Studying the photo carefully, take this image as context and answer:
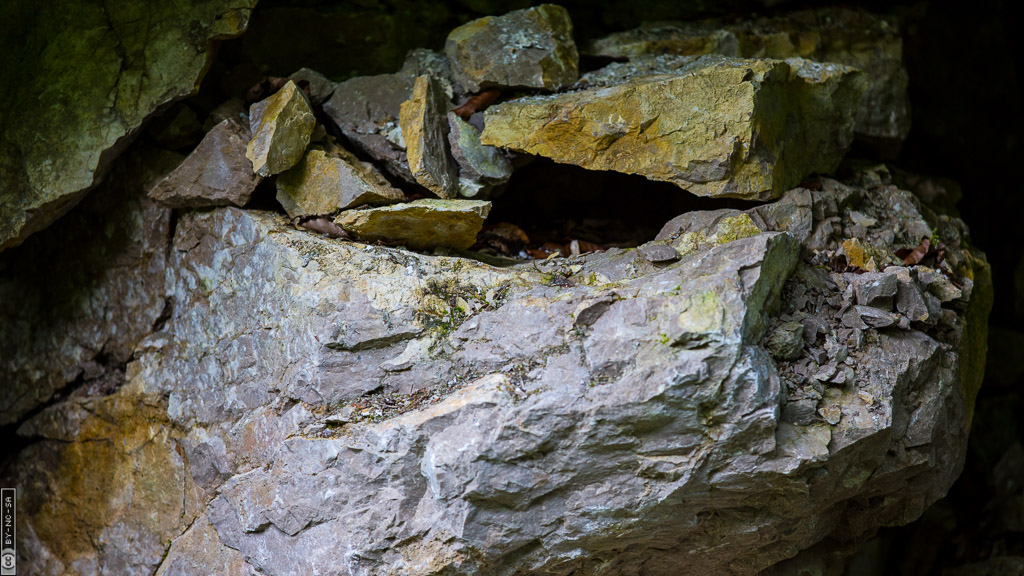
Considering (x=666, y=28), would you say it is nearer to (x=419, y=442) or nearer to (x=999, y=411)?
(x=419, y=442)

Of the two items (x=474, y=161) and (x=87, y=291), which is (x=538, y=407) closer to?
(x=474, y=161)

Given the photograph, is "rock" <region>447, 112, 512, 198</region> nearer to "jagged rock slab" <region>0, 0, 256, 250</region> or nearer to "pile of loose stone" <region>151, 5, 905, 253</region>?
"pile of loose stone" <region>151, 5, 905, 253</region>

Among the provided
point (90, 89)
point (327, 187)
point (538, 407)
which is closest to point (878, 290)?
point (538, 407)

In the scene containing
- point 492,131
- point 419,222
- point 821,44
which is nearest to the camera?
point 419,222

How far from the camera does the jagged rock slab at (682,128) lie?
3.02 meters

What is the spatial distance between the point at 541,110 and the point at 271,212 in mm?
1163

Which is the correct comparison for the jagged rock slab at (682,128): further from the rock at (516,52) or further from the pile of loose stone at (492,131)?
the rock at (516,52)

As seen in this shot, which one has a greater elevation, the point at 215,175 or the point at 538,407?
the point at 215,175

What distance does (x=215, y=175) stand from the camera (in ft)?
10.2

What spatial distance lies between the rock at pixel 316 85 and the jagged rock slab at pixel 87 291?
0.64 metres

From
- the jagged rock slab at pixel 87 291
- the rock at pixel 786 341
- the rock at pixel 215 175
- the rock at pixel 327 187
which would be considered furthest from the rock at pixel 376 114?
the rock at pixel 786 341

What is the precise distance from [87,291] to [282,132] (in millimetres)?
1383

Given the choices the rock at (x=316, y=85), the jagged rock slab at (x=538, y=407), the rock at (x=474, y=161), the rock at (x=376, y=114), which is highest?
the rock at (x=316, y=85)

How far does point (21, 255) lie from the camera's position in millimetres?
3795
